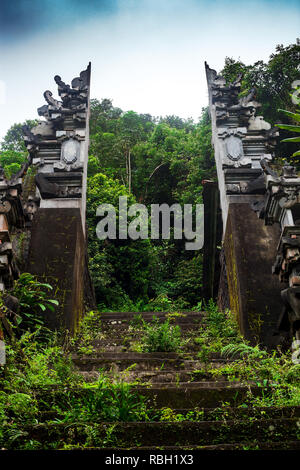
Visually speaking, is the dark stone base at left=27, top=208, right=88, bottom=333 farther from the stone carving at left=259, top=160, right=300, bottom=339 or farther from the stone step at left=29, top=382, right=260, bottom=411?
the stone carving at left=259, top=160, right=300, bottom=339

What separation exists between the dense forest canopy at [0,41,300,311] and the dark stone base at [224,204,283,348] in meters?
2.86

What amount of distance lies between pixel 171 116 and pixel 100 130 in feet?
20.7

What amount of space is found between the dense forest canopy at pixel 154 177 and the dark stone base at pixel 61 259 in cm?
310

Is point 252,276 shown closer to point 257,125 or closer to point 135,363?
point 135,363

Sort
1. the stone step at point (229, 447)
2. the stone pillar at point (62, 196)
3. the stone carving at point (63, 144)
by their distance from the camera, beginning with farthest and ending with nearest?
the stone carving at point (63, 144) < the stone pillar at point (62, 196) < the stone step at point (229, 447)

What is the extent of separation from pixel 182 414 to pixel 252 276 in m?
4.01

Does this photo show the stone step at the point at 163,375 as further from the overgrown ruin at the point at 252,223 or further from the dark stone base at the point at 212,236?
the dark stone base at the point at 212,236

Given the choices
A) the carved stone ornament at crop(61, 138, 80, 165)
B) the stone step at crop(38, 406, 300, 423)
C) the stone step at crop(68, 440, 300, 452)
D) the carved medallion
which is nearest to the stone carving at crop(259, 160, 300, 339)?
the stone step at crop(38, 406, 300, 423)

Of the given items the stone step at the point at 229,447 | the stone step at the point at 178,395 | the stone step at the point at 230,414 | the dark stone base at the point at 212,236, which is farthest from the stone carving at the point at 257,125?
the stone step at the point at 229,447

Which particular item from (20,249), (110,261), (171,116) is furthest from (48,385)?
(171,116)

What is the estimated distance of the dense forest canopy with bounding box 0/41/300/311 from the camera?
52.5ft

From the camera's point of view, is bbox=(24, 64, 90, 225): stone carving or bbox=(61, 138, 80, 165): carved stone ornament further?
bbox=(61, 138, 80, 165): carved stone ornament

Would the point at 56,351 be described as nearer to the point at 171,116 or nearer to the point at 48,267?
the point at 48,267

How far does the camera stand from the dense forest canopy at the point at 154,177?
52.5ft
